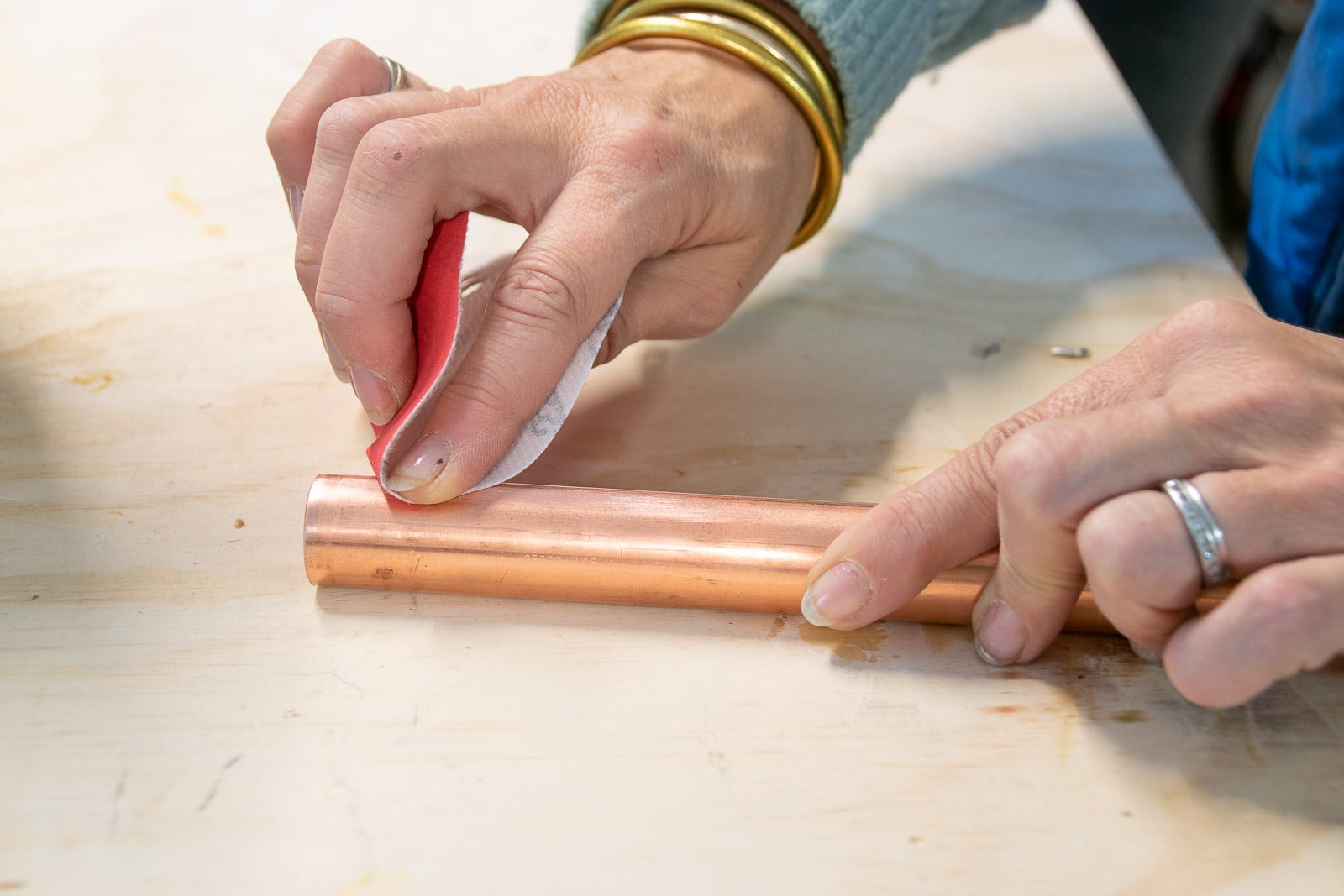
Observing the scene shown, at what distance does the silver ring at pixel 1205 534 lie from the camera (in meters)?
0.51

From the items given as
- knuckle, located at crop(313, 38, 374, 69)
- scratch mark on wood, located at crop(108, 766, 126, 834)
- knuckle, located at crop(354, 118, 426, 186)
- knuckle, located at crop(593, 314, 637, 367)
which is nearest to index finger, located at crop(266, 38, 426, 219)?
knuckle, located at crop(313, 38, 374, 69)

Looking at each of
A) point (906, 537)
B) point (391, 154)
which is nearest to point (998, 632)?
point (906, 537)

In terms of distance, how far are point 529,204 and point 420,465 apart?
20cm

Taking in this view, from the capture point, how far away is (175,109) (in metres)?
1.05

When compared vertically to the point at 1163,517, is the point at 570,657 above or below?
below

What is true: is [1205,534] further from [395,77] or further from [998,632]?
[395,77]

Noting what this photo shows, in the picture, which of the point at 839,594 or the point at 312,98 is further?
the point at 312,98

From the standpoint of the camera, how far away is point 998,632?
60 cm

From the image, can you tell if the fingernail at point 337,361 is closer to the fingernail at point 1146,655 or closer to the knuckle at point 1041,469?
the knuckle at point 1041,469

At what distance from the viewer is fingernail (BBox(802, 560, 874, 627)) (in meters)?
0.59

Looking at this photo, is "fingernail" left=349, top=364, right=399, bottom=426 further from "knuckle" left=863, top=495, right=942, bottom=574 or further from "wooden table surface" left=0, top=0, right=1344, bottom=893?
"knuckle" left=863, top=495, right=942, bottom=574

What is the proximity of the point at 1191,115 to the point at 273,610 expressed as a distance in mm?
1565

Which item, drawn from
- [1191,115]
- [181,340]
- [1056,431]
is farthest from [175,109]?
[1191,115]

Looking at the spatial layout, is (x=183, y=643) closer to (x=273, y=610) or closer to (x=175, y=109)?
(x=273, y=610)
